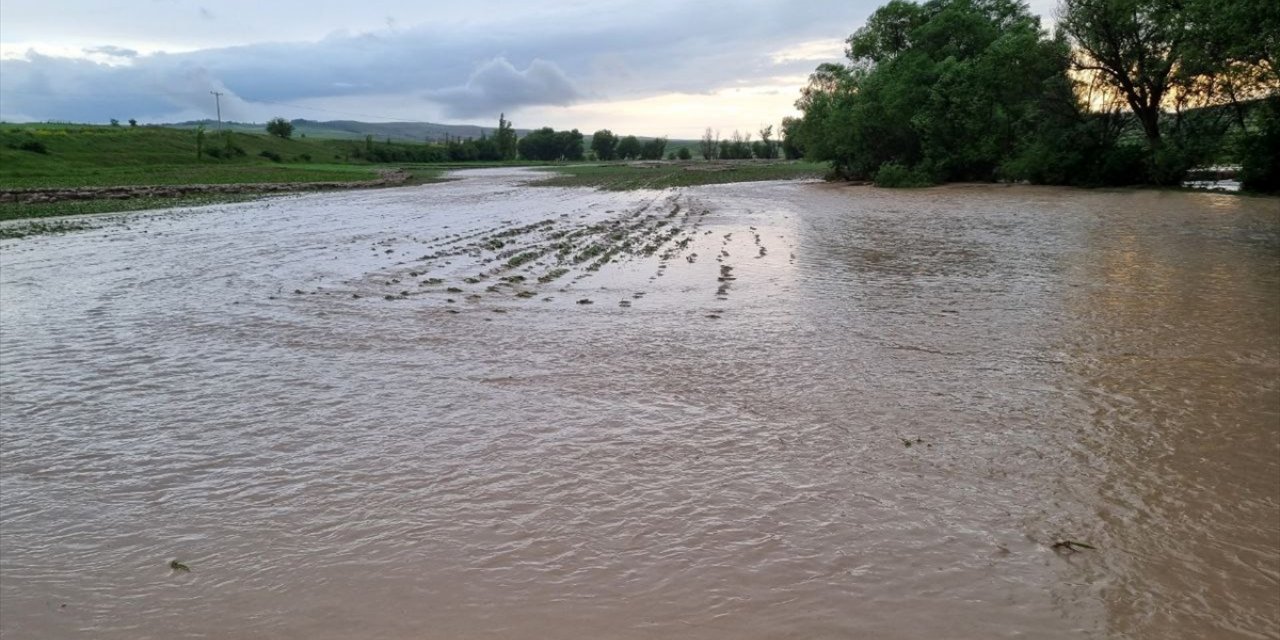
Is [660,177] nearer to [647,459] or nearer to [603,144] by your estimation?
[647,459]

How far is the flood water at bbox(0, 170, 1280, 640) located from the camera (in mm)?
3834

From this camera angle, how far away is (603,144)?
166 meters

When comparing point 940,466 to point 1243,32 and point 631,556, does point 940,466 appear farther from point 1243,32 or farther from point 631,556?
point 1243,32

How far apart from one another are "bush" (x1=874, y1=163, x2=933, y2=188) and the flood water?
36.0m

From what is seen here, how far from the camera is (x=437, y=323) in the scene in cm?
1059

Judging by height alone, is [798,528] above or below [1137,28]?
below

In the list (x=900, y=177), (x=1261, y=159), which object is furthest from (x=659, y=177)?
(x=1261, y=159)

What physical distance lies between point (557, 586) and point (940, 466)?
9.34 ft

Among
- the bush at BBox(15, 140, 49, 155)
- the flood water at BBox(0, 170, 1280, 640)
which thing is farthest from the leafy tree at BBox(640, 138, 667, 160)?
the flood water at BBox(0, 170, 1280, 640)

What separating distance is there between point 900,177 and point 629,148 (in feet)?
418

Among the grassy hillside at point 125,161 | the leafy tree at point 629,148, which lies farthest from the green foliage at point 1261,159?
the leafy tree at point 629,148

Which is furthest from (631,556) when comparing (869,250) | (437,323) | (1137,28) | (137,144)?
(137,144)

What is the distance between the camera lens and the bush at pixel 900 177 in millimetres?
47906

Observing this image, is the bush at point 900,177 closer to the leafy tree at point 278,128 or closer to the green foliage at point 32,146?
the green foliage at point 32,146
